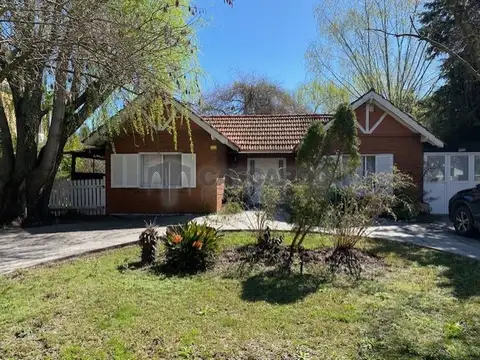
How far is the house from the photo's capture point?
50.2 ft

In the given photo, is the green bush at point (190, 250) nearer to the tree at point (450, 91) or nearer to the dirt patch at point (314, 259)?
the dirt patch at point (314, 259)

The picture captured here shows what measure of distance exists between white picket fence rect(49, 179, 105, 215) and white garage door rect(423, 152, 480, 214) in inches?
512

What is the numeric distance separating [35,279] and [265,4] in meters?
6.33

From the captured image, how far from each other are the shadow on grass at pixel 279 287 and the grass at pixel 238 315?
0.05ft

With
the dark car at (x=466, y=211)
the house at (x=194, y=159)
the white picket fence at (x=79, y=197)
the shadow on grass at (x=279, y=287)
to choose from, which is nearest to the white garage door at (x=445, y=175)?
the house at (x=194, y=159)

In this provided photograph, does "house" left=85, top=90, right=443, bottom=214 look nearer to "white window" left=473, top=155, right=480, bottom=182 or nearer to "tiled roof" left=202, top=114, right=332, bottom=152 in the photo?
"tiled roof" left=202, top=114, right=332, bottom=152

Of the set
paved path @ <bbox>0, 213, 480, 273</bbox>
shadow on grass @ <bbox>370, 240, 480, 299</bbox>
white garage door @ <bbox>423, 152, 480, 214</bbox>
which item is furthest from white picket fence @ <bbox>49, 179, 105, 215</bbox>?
white garage door @ <bbox>423, 152, 480, 214</bbox>

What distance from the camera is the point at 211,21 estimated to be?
955 cm

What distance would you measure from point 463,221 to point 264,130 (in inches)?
377

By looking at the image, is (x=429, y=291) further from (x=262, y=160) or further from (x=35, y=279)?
(x=262, y=160)

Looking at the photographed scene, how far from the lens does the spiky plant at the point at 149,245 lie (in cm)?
746

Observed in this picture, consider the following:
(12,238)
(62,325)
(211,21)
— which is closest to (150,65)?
(211,21)

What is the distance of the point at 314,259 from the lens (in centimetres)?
749

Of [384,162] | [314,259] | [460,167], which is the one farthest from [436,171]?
[314,259]
